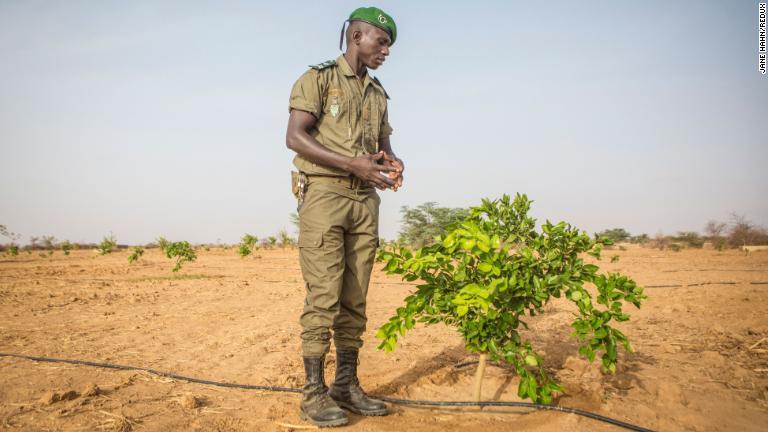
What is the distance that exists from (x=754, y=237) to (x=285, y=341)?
2489 cm

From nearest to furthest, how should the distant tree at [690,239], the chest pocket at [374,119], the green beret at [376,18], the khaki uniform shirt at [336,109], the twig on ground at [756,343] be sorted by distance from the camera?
the khaki uniform shirt at [336,109] < the green beret at [376,18] < the chest pocket at [374,119] < the twig on ground at [756,343] < the distant tree at [690,239]

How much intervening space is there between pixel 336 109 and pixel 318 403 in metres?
1.70

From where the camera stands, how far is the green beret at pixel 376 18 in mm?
2926

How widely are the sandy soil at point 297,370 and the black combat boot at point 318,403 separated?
88mm

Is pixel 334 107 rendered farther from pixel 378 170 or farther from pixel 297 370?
pixel 297 370

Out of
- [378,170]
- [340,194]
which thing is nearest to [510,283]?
[378,170]

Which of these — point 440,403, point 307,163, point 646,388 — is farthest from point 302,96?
point 646,388

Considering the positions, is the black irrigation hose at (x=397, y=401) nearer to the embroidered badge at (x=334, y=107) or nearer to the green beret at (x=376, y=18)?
the embroidered badge at (x=334, y=107)

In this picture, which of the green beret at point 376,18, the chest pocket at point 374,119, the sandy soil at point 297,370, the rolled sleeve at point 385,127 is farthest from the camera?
the rolled sleeve at point 385,127

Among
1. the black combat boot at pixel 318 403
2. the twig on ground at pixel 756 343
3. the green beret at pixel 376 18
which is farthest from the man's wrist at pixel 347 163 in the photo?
the twig on ground at pixel 756 343

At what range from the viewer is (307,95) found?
278 cm

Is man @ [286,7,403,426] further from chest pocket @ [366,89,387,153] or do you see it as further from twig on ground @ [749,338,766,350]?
twig on ground @ [749,338,766,350]

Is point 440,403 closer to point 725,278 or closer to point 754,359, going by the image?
point 754,359

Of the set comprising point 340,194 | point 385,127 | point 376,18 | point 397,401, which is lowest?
point 397,401
